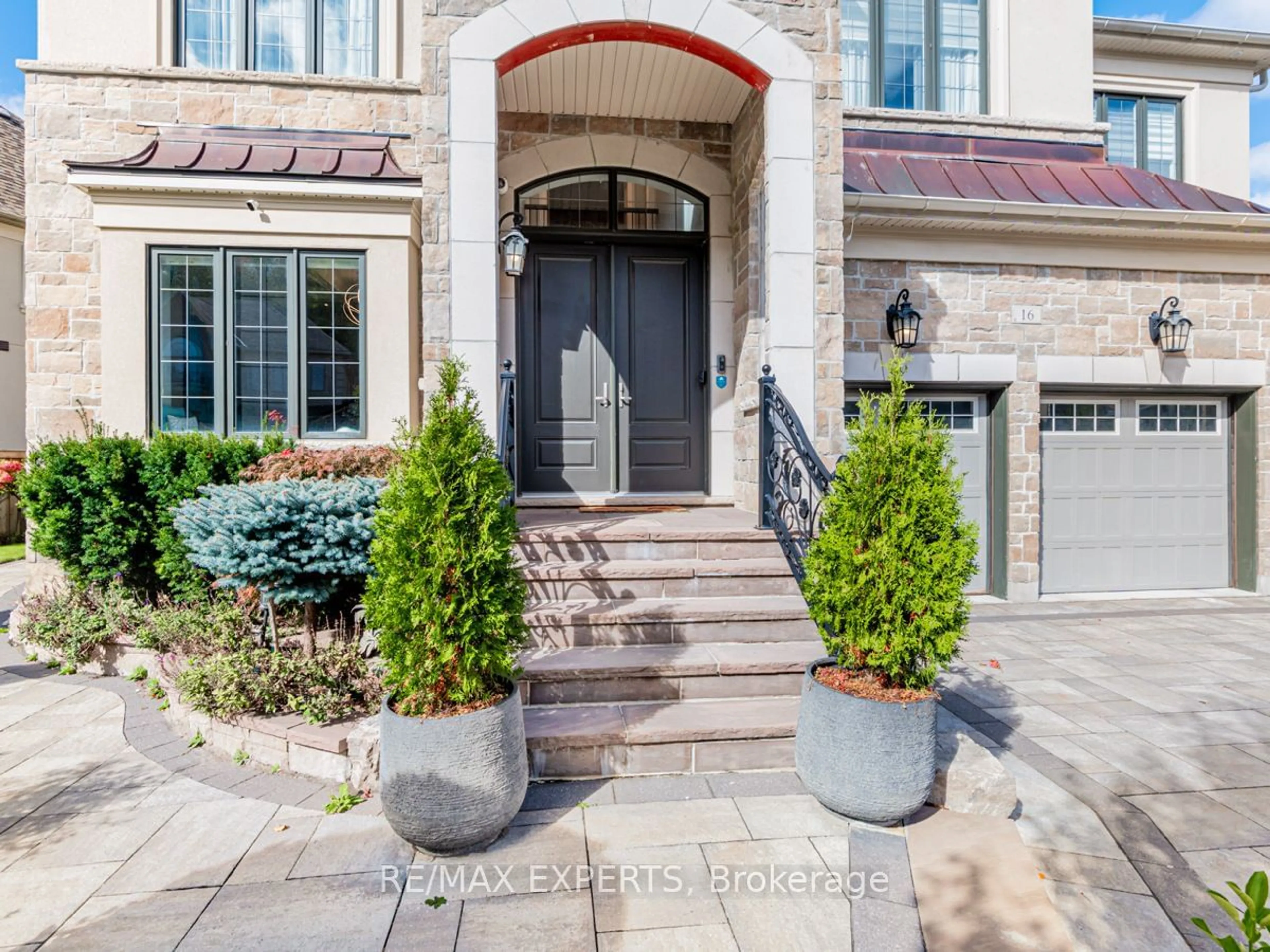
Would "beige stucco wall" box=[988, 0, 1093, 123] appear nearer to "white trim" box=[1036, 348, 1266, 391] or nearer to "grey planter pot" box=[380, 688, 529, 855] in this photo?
"white trim" box=[1036, 348, 1266, 391]

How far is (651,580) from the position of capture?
4.17 m

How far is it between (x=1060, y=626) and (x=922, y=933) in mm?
4676

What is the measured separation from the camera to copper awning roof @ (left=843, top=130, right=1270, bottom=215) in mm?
6508

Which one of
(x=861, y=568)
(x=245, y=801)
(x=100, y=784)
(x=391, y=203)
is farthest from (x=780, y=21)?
(x=100, y=784)

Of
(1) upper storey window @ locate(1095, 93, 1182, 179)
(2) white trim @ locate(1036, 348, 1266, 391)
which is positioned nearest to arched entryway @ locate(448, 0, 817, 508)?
(2) white trim @ locate(1036, 348, 1266, 391)

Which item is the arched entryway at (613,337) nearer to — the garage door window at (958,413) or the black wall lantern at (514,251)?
the black wall lantern at (514,251)

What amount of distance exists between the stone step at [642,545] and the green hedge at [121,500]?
2506mm

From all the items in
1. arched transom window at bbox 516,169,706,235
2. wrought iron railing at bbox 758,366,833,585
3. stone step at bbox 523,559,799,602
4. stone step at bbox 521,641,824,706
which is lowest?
stone step at bbox 521,641,824,706

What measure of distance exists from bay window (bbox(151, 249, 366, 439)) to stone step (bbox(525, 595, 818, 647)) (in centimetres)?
295

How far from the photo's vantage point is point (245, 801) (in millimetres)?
2945

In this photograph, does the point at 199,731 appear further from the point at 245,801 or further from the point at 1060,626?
the point at 1060,626

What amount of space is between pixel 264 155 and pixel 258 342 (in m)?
1.63

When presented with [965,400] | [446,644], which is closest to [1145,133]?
[965,400]
